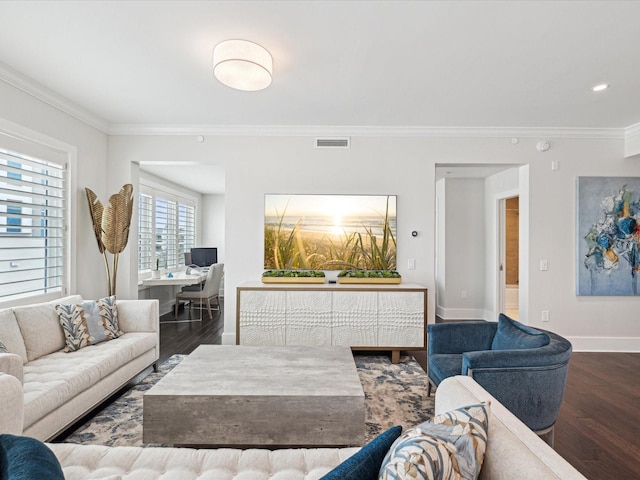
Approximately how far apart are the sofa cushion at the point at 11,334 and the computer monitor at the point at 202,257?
14.3 ft

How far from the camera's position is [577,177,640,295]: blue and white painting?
4.16m

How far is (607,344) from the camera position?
13.7 ft

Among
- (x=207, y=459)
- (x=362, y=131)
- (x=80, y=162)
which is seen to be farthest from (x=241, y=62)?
(x=80, y=162)

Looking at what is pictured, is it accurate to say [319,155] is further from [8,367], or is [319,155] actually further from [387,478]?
[387,478]

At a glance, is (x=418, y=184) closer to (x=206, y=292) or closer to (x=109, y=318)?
(x=109, y=318)

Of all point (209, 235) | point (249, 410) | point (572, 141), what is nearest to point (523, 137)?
point (572, 141)

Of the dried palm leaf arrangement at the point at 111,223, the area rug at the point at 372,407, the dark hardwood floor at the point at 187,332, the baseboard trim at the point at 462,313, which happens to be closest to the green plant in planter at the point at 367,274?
the area rug at the point at 372,407

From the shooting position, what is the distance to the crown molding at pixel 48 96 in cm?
283

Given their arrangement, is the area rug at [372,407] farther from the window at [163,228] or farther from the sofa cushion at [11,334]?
the window at [163,228]

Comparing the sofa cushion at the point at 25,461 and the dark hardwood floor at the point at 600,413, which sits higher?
the sofa cushion at the point at 25,461

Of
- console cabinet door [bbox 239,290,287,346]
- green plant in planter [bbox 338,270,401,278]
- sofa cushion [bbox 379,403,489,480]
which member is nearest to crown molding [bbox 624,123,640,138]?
green plant in planter [bbox 338,270,401,278]

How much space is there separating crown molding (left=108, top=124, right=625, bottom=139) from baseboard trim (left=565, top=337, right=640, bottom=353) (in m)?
2.46

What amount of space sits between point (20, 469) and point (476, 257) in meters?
6.08

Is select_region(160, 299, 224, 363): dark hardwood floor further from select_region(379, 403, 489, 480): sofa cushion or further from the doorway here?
the doorway
